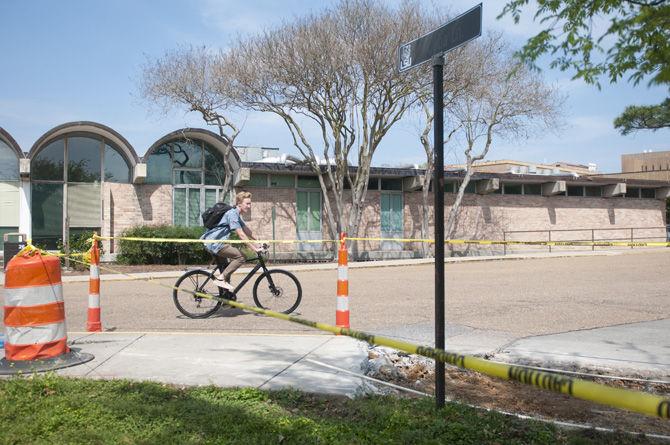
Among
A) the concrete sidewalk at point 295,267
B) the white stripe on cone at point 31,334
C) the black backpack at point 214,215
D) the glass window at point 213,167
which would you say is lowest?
the concrete sidewalk at point 295,267

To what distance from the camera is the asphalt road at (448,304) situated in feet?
27.5

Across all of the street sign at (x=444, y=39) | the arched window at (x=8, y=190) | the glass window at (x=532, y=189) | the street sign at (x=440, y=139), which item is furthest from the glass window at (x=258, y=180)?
the street sign at (x=440, y=139)

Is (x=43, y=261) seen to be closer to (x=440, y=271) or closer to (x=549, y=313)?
(x=440, y=271)

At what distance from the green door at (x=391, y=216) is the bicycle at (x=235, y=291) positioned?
2032 centimetres

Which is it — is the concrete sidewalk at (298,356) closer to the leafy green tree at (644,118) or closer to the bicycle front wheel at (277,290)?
the bicycle front wheel at (277,290)

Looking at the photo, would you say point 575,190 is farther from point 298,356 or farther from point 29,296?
point 29,296

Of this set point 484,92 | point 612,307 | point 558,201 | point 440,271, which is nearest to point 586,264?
point 484,92

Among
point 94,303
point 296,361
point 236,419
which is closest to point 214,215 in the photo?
point 94,303

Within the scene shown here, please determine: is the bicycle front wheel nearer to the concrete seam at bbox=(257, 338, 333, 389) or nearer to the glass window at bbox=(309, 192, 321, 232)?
the concrete seam at bbox=(257, 338, 333, 389)

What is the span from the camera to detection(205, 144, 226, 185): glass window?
1056 inches

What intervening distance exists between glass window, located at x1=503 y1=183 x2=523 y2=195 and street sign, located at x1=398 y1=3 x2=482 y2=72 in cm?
2963

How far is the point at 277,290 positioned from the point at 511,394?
4.69m

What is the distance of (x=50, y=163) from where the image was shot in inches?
940

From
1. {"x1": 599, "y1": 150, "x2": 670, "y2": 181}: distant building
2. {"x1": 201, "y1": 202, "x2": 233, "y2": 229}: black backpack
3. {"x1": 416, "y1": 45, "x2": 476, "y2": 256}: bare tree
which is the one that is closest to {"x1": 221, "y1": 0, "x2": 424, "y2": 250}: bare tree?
{"x1": 416, "y1": 45, "x2": 476, "y2": 256}: bare tree
